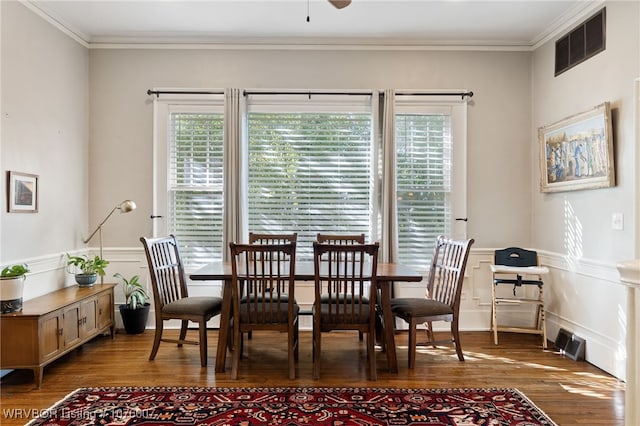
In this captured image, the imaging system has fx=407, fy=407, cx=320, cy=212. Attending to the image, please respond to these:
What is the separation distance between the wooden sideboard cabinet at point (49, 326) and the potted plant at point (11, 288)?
0.22 ft

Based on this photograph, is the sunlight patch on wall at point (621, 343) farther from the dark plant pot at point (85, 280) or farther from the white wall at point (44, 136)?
the white wall at point (44, 136)

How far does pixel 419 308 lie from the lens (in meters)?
3.31

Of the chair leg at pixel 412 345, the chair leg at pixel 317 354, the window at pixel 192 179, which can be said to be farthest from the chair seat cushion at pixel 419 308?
the window at pixel 192 179

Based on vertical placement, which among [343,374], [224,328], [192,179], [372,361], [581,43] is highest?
[581,43]

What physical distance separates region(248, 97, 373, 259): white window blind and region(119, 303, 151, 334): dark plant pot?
141 cm

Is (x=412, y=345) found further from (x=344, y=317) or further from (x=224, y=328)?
(x=224, y=328)

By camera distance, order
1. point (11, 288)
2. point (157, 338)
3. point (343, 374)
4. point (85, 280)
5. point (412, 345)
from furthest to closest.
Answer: point (85, 280) → point (157, 338) → point (412, 345) → point (343, 374) → point (11, 288)

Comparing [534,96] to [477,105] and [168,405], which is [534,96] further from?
[168,405]

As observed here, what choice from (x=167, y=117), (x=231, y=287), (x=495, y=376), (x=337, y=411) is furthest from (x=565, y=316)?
(x=167, y=117)

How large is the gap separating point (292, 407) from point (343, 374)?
66 centimetres

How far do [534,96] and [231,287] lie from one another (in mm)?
3775

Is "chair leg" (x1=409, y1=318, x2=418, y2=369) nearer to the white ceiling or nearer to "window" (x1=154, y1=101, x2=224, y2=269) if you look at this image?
"window" (x1=154, y1=101, x2=224, y2=269)

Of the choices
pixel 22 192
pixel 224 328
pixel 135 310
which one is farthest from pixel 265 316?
pixel 22 192

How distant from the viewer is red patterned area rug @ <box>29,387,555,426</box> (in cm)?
248
